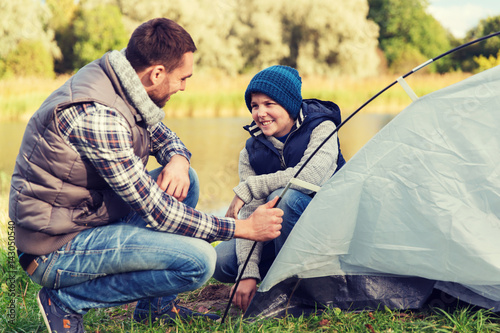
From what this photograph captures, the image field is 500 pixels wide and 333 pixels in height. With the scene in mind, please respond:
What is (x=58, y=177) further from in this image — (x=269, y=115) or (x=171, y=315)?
(x=269, y=115)

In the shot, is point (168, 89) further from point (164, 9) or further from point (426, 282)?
point (164, 9)

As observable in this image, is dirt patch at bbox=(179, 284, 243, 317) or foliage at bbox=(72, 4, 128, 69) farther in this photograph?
foliage at bbox=(72, 4, 128, 69)

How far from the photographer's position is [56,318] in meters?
1.75

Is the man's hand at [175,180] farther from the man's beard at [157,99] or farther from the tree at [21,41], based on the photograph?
the tree at [21,41]

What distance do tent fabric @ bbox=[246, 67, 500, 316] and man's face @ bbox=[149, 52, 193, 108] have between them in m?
0.69

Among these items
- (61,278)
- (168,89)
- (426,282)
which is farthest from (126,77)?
(426,282)

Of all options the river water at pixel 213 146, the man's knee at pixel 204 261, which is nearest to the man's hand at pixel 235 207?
the man's knee at pixel 204 261

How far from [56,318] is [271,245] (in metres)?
0.99

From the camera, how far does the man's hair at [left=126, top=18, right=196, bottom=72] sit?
1.75m

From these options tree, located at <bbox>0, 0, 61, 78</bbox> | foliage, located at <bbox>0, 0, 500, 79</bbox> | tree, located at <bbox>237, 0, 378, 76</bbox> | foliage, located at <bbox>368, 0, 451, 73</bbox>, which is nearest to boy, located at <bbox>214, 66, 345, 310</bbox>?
foliage, located at <bbox>0, 0, 500, 79</bbox>

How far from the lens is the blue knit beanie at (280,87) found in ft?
7.13

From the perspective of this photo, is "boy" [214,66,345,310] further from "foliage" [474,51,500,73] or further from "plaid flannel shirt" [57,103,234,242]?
"foliage" [474,51,500,73]

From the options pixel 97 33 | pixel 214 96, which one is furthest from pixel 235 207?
Answer: pixel 97 33

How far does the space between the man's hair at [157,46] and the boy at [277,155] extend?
0.50 metres
